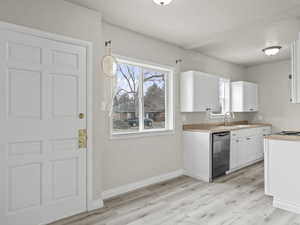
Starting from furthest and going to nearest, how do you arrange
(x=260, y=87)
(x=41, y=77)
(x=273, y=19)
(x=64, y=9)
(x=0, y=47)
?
(x=260, y=87) < (x=273, y=19) < (x=64, y=9) < (x=41, y=77) < (x=0, y=47)

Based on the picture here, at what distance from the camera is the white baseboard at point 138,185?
125 inches

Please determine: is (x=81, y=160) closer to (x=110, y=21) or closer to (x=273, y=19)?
(x=110, y=21)

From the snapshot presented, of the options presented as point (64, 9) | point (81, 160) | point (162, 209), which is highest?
point (64, 9)

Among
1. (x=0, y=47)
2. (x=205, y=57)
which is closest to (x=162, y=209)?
(x=0, y=47)

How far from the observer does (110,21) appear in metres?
3.18

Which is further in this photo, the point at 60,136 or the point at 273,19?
the point at 273,19

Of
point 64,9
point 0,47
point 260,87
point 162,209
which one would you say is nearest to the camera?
point 0,47

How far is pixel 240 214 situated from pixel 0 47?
3369 millimetres

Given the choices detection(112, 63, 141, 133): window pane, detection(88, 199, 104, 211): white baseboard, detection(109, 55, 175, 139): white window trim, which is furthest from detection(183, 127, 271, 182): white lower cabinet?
detection(88, 199, 104, 211): white baseboard

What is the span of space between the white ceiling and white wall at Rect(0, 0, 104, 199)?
0.17 metres

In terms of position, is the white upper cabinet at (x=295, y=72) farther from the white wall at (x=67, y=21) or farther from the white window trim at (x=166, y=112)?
the white wall at (x=67, y=21)

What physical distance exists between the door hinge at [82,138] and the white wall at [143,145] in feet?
1.41

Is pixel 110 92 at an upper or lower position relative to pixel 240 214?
upper

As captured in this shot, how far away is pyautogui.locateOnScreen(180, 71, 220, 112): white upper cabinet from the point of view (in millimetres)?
4180
